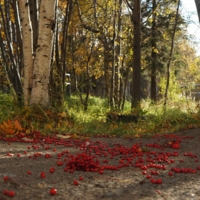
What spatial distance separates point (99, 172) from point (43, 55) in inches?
151

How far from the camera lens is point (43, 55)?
6270 mm

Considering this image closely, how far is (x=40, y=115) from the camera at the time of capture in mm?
5980

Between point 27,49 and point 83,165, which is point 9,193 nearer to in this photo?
point 83,165

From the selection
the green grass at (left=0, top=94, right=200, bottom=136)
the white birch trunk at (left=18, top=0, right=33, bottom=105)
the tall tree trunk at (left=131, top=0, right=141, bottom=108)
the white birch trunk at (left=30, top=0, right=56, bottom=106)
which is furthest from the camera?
the tall tree trunk at (left=131, top=0, right=141, bottom=108)

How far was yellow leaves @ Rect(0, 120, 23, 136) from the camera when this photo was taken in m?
5.02

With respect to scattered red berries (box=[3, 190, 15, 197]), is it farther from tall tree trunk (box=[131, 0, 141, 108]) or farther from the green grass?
tall tree trunk (box=[131, 0, 141, 108])

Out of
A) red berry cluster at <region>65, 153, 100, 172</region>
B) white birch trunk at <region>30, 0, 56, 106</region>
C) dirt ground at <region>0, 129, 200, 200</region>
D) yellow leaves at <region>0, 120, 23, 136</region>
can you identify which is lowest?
dirt ground at <region>0, 129, 200, 200</region>

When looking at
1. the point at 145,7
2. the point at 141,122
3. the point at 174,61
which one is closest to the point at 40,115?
the point at 141,122

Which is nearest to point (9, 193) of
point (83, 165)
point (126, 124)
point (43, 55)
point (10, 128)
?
point (83, 165)

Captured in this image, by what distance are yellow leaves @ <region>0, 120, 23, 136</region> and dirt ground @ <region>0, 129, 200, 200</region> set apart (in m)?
0.50

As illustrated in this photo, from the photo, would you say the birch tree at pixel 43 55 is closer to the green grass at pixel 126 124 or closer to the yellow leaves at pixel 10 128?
the green grass at pixel 126 124

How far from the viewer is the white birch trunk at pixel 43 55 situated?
6.23m

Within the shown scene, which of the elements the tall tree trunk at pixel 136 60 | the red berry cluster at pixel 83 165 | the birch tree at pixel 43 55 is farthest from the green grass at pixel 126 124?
the red berry cluster at pixel 83 165

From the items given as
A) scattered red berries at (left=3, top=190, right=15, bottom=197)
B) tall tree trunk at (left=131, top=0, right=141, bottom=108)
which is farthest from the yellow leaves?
tall tree trunk at (left=131, top=0, right=141, bottom=108)
